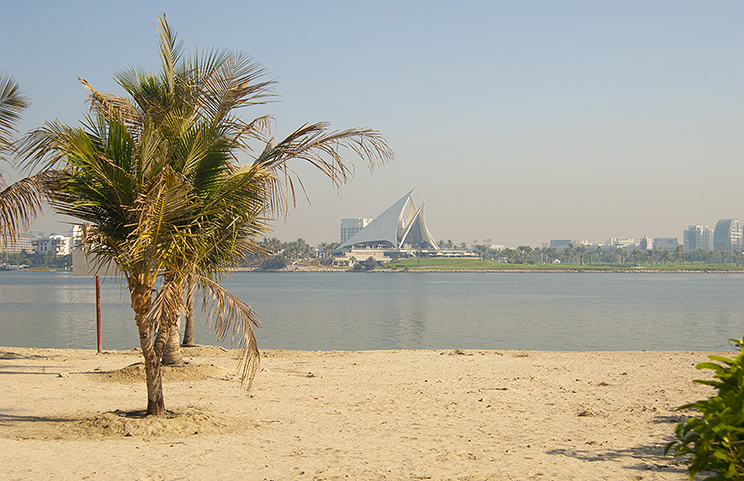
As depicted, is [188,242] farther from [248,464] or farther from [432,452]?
[432,452]

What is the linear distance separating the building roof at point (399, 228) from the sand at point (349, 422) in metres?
127

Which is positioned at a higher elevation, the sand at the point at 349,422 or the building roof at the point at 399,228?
the building roof at the point at 399,228

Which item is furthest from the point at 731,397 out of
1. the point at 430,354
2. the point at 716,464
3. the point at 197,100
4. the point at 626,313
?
the point at 626,313

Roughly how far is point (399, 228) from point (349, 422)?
442 ft

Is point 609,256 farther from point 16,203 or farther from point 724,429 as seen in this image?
point 724,429

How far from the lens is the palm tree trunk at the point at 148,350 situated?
5801mm

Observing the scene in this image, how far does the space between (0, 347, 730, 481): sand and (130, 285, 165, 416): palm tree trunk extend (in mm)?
227

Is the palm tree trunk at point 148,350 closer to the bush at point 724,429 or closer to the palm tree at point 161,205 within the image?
the palm tree at point 161,205

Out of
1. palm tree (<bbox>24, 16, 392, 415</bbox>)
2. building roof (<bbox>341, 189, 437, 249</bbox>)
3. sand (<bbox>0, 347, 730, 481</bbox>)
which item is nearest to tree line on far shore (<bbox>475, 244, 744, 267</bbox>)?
building roof (<bbox>341, 189, 437, 249</bbox>)

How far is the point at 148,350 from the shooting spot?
5926mm

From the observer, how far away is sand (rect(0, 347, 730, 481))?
4.72 meters

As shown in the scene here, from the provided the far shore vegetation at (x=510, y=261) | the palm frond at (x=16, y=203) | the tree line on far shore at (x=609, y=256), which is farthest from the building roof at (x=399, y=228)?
the palm frond at (x=16, y=203)

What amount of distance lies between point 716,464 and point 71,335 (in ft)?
71.5

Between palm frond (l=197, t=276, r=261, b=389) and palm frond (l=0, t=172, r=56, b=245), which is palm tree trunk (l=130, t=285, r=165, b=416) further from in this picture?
palm frond (l=0, t=172, r=56, b=245)
